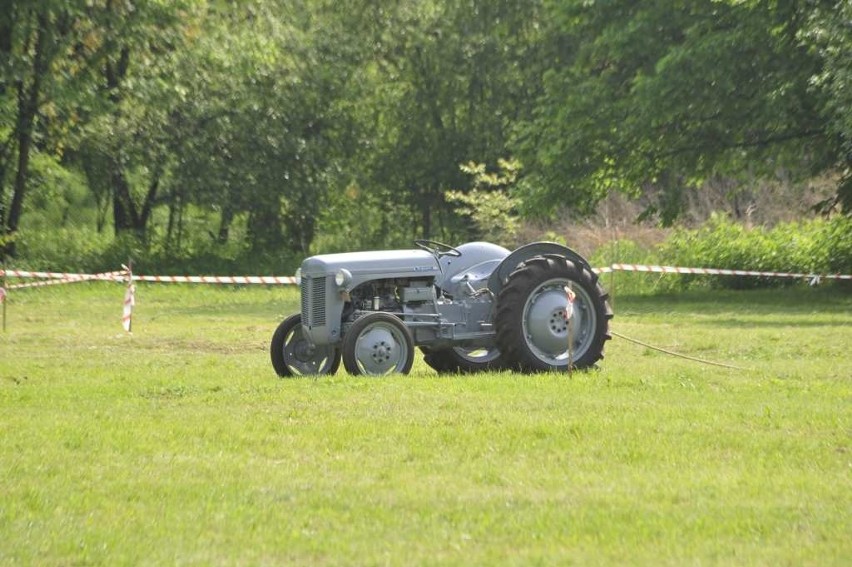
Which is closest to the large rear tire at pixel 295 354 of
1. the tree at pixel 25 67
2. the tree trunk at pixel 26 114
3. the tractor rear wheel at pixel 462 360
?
the tractor rear wheel at pixel 462 360

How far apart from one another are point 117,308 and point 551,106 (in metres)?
12.2

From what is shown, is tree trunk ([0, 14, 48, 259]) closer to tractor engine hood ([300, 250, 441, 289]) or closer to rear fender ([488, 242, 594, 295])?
tractor engine hood ([300, 250, 441, 289])

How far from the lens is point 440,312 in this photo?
644 inches

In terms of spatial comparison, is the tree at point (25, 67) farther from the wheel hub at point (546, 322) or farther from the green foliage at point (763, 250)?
the wheel hub at point (546, 322)

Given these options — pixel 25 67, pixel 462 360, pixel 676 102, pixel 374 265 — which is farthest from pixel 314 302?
pixel 25 67

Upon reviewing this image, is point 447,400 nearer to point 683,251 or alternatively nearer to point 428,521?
point 428,521

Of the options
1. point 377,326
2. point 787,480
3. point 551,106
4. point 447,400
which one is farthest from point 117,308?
point 787,480

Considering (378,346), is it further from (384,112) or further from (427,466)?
(384,112)

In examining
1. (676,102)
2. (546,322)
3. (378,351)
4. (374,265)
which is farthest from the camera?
(676,102)

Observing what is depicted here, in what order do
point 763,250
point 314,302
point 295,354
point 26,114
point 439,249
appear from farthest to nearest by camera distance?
1. point 26,114
2. point 763,250
3. point 439,249
4. point 295,354
5. point 314,302

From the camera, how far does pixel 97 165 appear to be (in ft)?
151

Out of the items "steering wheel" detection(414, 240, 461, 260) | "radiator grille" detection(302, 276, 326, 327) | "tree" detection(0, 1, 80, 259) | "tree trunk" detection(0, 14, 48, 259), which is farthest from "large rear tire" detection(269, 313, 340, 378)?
"tree trunk" detection(0, 14, 48, 259)

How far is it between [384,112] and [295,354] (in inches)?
1493

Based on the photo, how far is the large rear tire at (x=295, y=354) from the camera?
1631 centimetres
